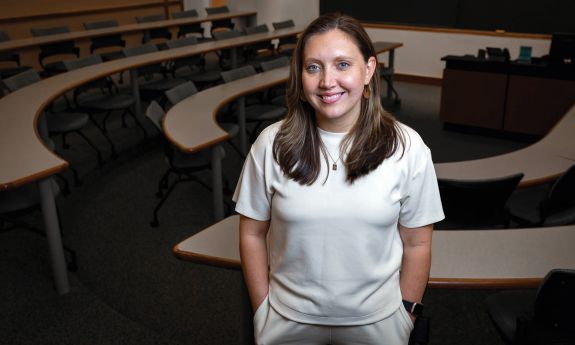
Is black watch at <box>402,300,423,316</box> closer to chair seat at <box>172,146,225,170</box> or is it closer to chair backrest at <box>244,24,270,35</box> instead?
chair seat at <box>172,146,225,170</box>

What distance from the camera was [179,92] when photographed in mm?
4480

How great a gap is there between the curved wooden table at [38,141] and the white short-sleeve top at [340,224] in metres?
1.68

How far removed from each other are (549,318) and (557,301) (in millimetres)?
81

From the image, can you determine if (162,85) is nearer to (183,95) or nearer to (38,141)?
(183,95)

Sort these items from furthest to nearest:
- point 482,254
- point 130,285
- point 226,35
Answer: point 226,35 < point 130,285 < point 482,254

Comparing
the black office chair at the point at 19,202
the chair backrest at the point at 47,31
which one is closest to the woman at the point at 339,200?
the black office chair at the point at 19,202

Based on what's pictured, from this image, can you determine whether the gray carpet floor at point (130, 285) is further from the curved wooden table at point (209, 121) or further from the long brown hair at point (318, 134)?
the long brown hair at point (318, 134)

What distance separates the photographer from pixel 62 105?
21.6 feet

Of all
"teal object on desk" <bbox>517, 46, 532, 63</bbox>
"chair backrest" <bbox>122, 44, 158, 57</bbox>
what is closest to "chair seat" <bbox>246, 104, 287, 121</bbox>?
"chair backrest" <bbox>122, 44, 158, 57</bbox>

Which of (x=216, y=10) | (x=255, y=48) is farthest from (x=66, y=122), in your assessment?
(x=216, y=10)

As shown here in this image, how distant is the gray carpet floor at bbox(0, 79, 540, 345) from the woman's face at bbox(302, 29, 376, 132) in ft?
5.41

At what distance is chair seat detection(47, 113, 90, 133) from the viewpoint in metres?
4.47

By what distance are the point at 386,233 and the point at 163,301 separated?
1960 millimetres

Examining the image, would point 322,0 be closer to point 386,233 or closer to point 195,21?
point 195,21
